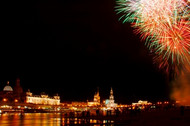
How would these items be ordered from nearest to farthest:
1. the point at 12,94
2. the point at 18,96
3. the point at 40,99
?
the point at 12,94
the point at 18,96
the point at 40,99

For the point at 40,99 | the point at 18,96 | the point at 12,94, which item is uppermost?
the point at 12,94

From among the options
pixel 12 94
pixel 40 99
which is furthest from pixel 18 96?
pixel 40 99

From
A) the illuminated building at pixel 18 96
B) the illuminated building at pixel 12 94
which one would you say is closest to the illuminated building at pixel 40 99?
the illuminated building at pixel 18 96

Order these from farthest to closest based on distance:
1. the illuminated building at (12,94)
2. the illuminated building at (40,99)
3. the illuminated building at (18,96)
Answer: the illuminated building at (40,99), the illuminated building at (18,96), the illuminated building at (12,94)

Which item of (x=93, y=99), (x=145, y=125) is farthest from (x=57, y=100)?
(x=145, y=125)

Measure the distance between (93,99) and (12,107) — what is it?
84559mm

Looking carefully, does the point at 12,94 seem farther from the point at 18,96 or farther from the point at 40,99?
the point at 40,99

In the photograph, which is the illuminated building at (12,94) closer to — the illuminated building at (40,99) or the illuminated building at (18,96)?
the illuminated building at (18,96)

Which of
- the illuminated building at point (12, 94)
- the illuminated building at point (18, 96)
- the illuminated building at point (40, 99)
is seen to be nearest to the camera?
the illuminated building at point (12, 94)

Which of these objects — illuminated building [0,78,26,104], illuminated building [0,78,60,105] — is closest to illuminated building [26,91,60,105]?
illuminated building [0,78,60,105]

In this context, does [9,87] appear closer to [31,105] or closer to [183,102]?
[31,105]

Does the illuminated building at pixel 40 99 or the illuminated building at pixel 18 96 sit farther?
the illuminated building at pixel 40 99

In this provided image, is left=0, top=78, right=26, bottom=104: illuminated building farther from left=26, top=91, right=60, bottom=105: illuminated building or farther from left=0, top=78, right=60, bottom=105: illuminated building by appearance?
left=26, top=91, right=60, bottom=105: illuminated building

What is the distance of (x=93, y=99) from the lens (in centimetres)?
18488
